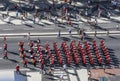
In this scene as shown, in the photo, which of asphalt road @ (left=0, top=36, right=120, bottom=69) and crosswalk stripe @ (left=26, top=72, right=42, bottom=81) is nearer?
crosswalk stripe @ (left=26, top=72, right=42, bottom=81)

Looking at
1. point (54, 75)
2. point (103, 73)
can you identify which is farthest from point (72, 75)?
point (103, 73)

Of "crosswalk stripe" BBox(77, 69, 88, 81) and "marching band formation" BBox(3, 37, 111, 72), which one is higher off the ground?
"marching band formation" BBox(3, 37, 111, 72)

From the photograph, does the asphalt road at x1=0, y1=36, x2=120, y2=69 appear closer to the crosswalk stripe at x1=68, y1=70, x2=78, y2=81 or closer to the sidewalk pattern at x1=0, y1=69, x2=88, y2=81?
the sidewalk pattern at x1=0, y1=69, x2=88, y2=81

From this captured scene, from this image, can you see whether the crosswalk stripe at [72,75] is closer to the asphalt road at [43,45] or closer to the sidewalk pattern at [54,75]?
the sidewalk pattern at [54,75]

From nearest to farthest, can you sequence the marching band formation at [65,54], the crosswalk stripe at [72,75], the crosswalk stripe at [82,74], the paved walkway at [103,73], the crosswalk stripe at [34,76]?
the crosswalk stripe at [34,76], the crosswalk stripe at [72,75], the crosswalk stripe at [82,74], the paved walkway at [103,73], the marching band formation at [65,54]

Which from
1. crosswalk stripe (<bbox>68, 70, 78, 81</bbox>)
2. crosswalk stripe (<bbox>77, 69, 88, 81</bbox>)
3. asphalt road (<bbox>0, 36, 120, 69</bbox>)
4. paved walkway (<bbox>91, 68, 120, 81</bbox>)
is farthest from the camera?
asphalt road (<bbox>0, 36, 120, 69</bbox>)

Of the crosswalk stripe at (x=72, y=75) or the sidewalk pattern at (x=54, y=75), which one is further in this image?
the crosswalk stripe at (x=72, y=75)

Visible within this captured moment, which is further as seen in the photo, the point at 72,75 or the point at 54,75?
the point at 72,75

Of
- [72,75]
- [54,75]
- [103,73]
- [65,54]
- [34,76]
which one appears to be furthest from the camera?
[65,54]

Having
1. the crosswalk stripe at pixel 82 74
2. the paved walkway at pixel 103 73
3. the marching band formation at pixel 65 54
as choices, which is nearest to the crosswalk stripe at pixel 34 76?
the marching band formation at pixel 65 54

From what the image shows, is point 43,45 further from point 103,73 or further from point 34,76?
point 103,73

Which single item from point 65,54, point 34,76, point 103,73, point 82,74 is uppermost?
point 65,54

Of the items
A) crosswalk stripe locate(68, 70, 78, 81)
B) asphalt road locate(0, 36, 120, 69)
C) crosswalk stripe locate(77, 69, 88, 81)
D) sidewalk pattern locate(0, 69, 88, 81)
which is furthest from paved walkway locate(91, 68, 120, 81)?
crosswalk stripe locate(68, 70, 78, 81)
